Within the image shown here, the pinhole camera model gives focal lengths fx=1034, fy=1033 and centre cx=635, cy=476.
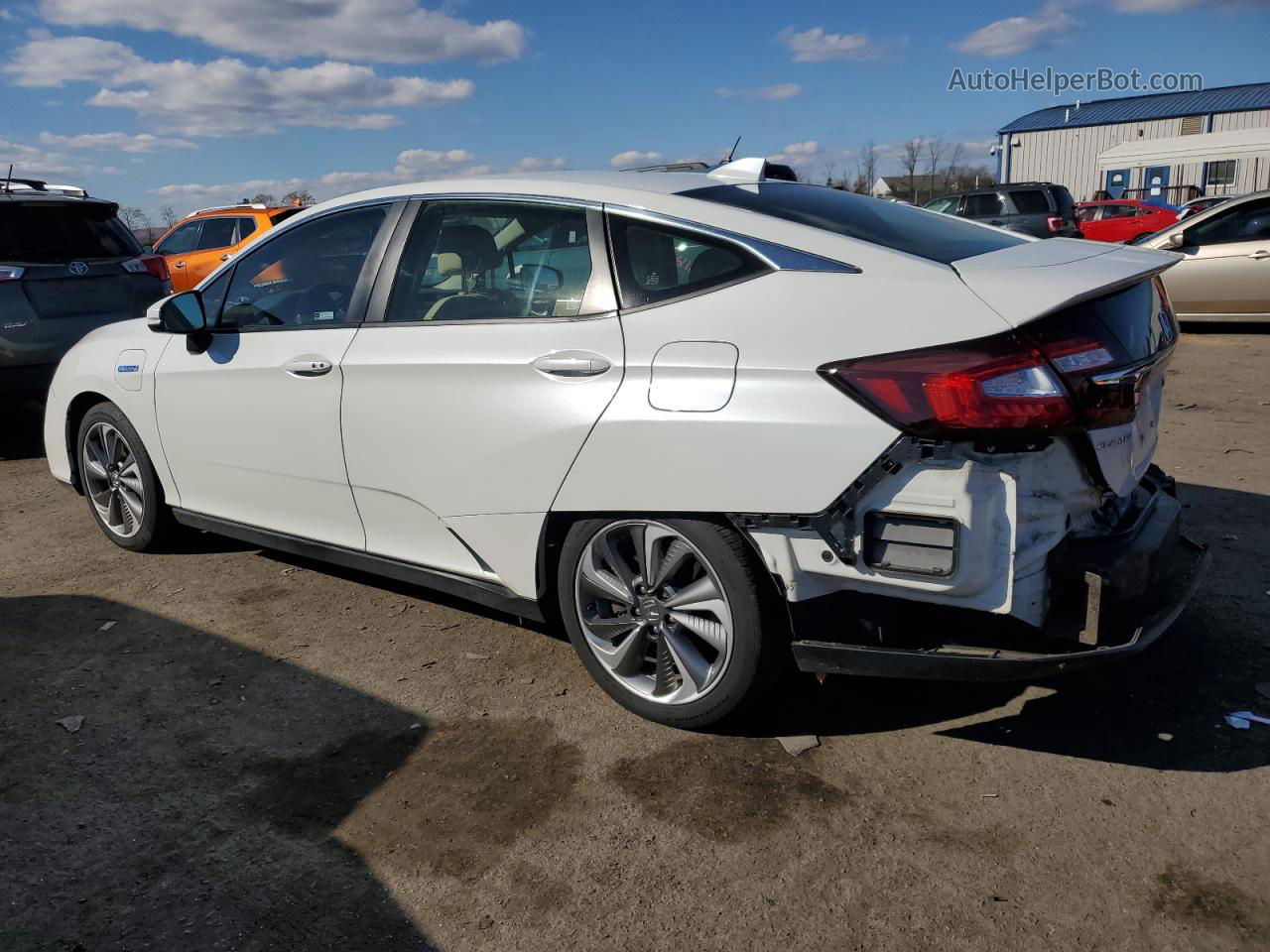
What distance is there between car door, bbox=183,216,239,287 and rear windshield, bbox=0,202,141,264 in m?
5.45

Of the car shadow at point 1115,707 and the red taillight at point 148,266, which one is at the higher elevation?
the red taillight at point 148,266

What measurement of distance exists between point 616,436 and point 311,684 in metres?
1.60

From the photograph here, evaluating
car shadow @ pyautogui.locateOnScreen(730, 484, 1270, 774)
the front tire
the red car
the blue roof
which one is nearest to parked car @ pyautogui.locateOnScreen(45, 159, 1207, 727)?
car shadow @ pyautogui.locateOnScreen(730, 484, 1270, 774)

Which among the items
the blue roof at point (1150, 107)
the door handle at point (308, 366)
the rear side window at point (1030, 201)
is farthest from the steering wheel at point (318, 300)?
the blue roof at point (1150, 107)

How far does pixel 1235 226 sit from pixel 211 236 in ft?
41.7

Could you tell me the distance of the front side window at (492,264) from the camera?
11.1ft

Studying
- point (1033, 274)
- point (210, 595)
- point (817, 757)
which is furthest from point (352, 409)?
point (1033, 274)

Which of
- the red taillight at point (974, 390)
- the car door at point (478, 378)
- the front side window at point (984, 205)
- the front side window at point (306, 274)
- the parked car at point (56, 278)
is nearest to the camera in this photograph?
the red taillight at point (974, 390)

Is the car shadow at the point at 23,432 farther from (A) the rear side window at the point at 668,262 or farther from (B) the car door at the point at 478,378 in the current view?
(A) the rear side window at the point at 668,262

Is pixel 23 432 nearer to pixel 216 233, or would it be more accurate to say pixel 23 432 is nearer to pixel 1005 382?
pixel 216 233

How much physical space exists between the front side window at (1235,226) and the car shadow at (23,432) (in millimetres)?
11710

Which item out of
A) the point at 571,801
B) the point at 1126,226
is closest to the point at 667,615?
the point at 571,801

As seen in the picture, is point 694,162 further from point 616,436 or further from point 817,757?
point 817,757

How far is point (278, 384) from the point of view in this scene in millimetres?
4082
